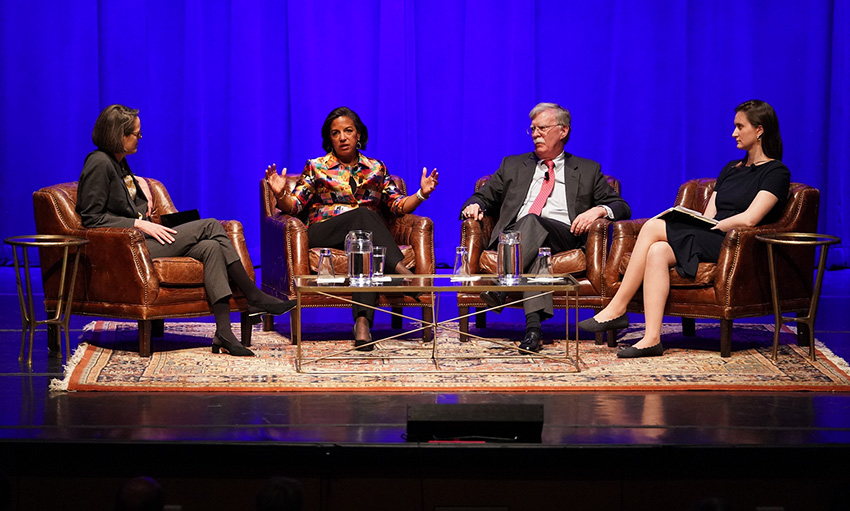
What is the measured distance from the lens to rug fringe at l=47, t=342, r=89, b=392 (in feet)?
12.5

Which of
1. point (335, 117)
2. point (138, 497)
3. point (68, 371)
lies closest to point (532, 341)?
point (335, 117)

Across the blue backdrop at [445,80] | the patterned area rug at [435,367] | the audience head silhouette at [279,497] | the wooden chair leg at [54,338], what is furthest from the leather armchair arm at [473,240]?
the blue backdrop at [445,80]

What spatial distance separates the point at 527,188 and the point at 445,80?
2485 millimetres

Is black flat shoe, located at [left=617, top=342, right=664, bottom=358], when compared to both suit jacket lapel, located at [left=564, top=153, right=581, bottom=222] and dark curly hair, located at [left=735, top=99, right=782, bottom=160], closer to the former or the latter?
suit jacket lapel, located at [left=564, top=153, right=581, bottom=222]

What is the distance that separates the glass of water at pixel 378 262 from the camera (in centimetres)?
442

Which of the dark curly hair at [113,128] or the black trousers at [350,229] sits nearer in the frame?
the dark curly hair at [113,128]

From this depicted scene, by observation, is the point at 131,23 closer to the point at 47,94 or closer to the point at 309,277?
the point at 47,94

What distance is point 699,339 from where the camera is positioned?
4930 millimetres

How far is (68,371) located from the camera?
13.3 feet

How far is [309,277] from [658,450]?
6.59ft

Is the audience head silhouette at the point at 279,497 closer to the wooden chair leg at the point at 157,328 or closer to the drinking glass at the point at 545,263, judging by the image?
the drinking glass at the point at 545,263

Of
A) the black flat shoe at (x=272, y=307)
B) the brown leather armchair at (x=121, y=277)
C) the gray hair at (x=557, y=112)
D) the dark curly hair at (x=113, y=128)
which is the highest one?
the gray hair at (x=557, y=112)

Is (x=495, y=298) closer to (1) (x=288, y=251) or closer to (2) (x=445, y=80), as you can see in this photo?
(1) (x=288, y=251)

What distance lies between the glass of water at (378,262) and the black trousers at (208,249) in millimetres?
668
